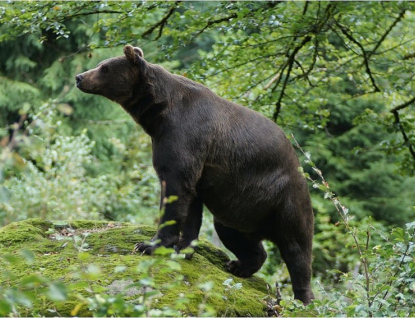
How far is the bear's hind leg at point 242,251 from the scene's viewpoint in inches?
277

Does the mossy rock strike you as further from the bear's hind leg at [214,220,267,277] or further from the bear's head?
the bear's head

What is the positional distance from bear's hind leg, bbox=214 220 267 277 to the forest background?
0.75 metres

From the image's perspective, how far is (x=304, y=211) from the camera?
267 inches

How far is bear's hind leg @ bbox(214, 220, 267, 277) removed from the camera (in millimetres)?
7039

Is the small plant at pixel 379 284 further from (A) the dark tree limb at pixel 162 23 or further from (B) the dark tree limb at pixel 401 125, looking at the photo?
(B) the dark tree limb at pixel 401 125

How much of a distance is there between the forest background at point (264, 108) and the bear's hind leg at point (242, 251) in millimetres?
753

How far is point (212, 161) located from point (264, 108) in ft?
13.7

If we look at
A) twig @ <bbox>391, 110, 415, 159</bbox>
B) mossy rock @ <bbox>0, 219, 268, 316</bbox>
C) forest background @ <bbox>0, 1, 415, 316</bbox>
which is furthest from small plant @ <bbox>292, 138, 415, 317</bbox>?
twig @ <bbox>391, 110, 415, 159</bbox>

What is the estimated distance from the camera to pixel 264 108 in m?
10.3

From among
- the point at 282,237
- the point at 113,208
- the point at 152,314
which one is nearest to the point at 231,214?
the point at 282,237

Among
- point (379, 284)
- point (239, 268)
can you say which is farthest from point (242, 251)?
point (379, 284)

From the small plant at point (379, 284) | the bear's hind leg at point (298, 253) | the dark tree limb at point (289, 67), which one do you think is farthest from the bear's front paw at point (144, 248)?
the dark tree limb at point (289, 67)

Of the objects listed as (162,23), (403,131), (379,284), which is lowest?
(403,131)

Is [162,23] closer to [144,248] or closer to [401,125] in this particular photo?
[401,125]
